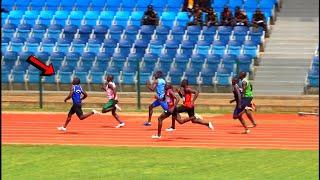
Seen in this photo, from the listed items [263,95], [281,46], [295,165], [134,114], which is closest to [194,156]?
[295,165]

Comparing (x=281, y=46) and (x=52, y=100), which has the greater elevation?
(x=281, y=46)

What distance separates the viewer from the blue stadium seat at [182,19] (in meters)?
34.3

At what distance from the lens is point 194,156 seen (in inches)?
549

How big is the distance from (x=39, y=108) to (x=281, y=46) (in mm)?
10762

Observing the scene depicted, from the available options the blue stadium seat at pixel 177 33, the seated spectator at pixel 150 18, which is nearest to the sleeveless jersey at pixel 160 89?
the blue stadium seat at pixel 177 33

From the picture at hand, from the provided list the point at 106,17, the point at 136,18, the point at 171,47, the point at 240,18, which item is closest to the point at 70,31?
the point at 106,17

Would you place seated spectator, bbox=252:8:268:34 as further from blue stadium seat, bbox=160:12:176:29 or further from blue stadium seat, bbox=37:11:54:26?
blue stadium seat, bbox=37:11:54:26

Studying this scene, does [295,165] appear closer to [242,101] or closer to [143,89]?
[242,101]

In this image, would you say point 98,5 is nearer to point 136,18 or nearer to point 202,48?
point 136,18

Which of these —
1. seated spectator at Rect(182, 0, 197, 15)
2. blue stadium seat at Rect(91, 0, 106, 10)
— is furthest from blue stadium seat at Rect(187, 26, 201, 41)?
blue stadium seat at Rect(91, 0, 106, 10)

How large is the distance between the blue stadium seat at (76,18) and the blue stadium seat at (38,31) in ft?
4.85

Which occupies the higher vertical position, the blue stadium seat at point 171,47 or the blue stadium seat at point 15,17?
the blue stadium seat at point 15,17

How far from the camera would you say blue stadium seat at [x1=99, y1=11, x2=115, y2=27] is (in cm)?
3512

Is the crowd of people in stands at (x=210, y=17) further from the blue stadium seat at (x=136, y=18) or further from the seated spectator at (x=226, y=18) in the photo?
the blue stadium seat at (x=136, y=18)
